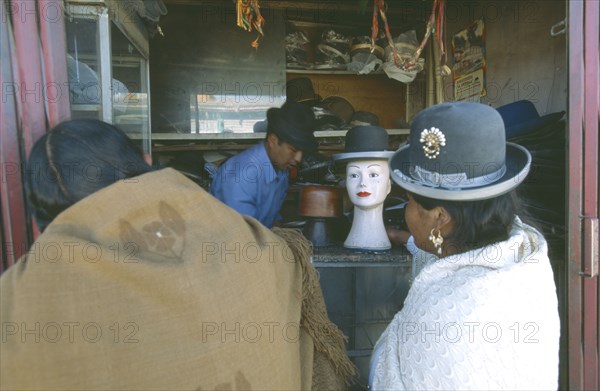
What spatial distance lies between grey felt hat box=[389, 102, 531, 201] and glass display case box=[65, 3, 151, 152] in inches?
47.8

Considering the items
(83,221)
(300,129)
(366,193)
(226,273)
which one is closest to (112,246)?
(83,221)

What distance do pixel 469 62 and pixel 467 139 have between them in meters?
2.39

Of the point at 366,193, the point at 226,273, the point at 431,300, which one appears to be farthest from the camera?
the point at 366,193

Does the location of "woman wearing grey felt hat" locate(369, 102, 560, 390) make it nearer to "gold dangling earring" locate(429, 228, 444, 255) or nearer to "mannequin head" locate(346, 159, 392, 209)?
"gold dangling earring" locate(429, 228, 444, 255)

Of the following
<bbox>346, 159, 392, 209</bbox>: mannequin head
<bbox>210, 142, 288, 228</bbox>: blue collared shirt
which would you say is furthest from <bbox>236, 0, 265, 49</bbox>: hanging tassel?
<bbox>346, 159, 392, 209</bbox>: mannequin head

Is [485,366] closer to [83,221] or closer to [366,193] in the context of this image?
[83,221]

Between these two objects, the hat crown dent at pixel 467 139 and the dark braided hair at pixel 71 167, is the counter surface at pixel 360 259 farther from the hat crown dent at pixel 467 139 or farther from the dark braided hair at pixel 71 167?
the dark braided hair at pixel 71 167

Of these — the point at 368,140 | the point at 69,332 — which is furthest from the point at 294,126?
the point at 69,332

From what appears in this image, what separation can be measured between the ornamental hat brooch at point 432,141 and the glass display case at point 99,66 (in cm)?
119

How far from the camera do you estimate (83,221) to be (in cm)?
96

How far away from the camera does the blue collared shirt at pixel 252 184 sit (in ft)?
9.27

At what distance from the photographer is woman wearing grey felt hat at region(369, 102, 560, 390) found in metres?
1.10

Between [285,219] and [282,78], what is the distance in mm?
1272

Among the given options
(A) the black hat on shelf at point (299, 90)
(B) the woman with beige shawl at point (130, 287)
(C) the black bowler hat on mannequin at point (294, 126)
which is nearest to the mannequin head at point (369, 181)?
(C) the black bowler hat on mannequin at point (294, 126)
